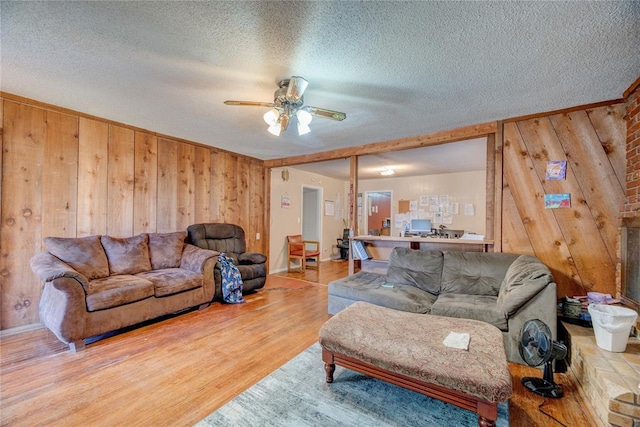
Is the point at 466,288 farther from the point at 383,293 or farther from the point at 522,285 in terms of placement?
the point at 383,293

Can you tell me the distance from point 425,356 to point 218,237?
363cm

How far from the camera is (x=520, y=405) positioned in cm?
175

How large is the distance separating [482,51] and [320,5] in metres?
1.19

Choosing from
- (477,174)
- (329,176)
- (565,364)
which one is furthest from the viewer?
(329,176)

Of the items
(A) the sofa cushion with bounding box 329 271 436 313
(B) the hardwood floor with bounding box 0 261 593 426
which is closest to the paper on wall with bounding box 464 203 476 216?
(A) the sofa cushion with bounding box 329 271 436 313

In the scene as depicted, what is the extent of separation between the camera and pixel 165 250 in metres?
3.67

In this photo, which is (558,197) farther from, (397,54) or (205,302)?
(205,302)

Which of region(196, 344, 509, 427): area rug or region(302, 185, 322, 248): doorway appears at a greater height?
region(302, 185, 322, 248): doorway

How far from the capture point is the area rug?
1.60 meters

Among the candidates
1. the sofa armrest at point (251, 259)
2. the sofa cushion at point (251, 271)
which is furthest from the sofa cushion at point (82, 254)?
the sofa armrest at point (251, 259)

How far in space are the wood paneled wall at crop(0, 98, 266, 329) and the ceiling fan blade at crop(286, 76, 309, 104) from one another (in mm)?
2662

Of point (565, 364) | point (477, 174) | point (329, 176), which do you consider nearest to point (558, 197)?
point (565, 364)

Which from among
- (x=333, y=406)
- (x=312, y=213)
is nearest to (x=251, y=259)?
(x=333, y=406)

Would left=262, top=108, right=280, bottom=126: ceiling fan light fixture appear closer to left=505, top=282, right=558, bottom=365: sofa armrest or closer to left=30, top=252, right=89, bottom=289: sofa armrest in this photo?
left=30, top=252, right=89, bottom=289: sofa armrest
